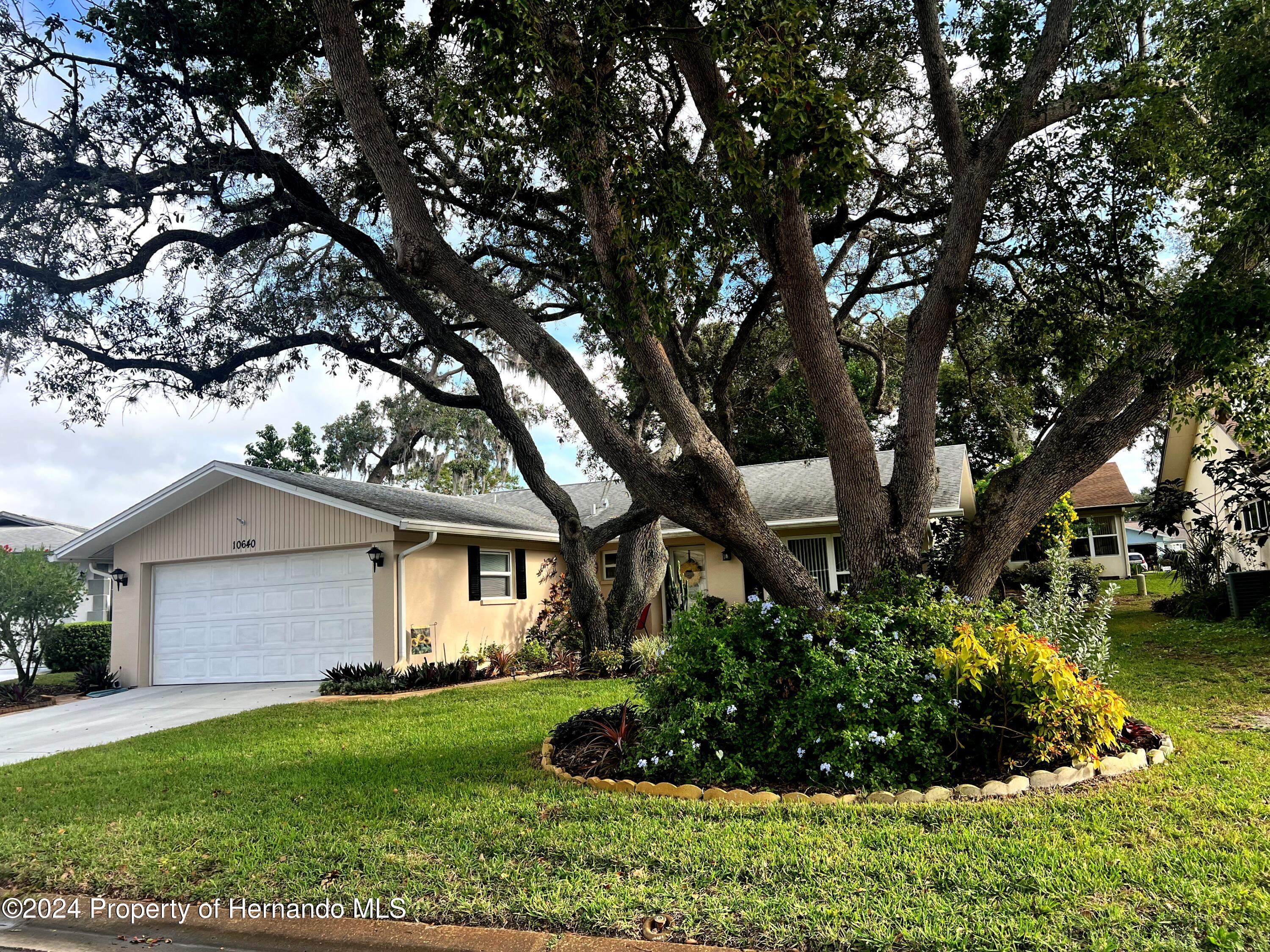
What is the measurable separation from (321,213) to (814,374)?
7.93m

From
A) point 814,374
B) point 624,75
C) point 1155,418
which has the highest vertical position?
point 624,75

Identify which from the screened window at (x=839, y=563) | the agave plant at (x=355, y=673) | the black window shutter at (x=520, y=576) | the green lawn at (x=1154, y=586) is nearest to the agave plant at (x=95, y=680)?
the agave plant at (x=355, y=673)

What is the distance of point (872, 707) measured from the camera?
525 centimetres

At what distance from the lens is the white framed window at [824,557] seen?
54.6 ft

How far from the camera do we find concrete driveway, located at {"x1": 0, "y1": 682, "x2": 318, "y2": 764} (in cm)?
957

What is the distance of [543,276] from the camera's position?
1328 centimetres

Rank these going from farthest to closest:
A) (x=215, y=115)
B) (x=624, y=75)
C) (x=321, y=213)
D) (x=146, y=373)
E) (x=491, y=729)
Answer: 1. (x=146, y=373)
2. (x=321, y=213)
3. (x=215, y=115)
4. (x=624, y=75)
5. (x=491, y=729)

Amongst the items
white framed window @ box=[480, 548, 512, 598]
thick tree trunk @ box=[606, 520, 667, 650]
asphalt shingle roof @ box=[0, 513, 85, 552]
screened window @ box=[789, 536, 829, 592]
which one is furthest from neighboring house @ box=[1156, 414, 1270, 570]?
asphalt shingle roof @ box=[0, 513, 85, 552]

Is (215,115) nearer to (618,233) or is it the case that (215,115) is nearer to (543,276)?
(543,276)

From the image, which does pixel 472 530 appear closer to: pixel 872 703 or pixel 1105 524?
pixel 872 703

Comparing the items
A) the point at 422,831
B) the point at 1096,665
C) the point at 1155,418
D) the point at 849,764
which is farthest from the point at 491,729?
the point at 1155,418

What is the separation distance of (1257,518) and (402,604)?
1765 centimetres

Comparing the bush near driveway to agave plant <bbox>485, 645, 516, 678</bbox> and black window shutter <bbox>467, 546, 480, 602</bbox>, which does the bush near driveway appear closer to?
agave plant <bbox>485, 645, 516, 678</bbox>

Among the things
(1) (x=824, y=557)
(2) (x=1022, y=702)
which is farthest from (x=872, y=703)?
(1) (x=824, y=557)
